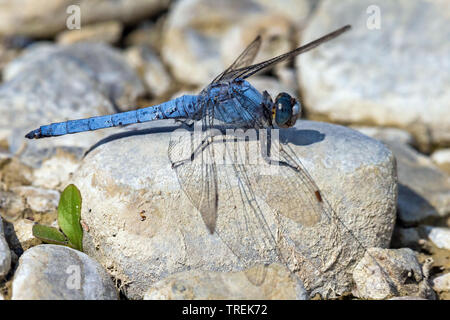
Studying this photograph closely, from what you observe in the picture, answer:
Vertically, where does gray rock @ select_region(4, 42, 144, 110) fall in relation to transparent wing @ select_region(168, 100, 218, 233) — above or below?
above

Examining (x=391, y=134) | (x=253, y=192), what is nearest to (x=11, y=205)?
(x=253, y=192)

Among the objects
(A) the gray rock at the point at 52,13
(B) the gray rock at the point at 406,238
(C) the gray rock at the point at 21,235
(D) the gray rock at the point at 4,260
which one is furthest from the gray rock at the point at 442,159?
(A) the gray rock at the point at 52,13

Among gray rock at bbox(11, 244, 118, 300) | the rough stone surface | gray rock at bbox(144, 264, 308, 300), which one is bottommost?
gray rock at bbox(144, 264, 308, 300)

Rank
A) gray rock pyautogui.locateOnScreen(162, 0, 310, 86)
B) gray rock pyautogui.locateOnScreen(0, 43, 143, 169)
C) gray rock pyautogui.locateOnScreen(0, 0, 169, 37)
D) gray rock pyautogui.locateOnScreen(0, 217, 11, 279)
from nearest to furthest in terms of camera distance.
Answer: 1. gray rock pyautogui.locateOnScreen(0, 217, 11, 279)
2. gray rock pyautogui.locateOnScreen(0, 43, 143, 169)
3. gray rock pyautogui.locateOnScreen(162, 0, 310, 86)
4. gray rock pyautogui.locateOnScreen(0, 0, 169, 37)

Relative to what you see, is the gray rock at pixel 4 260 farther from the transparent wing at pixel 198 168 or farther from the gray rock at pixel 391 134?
the gray rock at pixel 391 134

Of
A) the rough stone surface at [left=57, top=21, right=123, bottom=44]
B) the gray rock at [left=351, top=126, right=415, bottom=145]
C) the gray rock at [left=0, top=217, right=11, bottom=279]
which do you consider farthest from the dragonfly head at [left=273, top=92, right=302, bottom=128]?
the rough stone surface at [left=57, top=21, right=123, bottom=44]

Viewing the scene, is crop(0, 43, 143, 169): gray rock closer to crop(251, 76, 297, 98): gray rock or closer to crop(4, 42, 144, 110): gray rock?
crop(4, 42, 144, 110): gray rock
